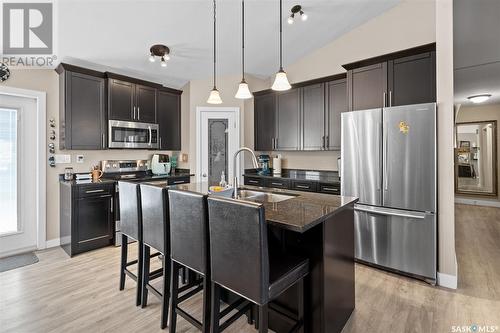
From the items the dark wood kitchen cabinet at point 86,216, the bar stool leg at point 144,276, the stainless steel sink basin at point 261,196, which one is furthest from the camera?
the dark wood kitchen cabinet at point 86,216

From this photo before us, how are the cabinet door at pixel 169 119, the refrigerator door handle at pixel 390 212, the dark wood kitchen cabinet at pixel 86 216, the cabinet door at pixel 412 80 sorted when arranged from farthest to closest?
the cabinet door at pixel 169 119
the dark wood kitchen cabinet at pixel 86 216
the cabinet door at pixel 412 80
the refrigerator door handle at pixel 390 212

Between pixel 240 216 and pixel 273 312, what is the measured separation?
996mm

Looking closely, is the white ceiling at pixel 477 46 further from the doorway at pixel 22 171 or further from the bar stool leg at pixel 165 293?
the doorway at pixel 22 171

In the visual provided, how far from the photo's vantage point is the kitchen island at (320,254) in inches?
64.7

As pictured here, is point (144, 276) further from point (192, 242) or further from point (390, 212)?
point (390, 212)

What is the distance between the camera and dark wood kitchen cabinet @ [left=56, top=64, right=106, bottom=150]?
137 inches

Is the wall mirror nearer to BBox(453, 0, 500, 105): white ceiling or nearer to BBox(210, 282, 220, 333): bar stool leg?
BBox(453, 0, 500, 105): white ceiling

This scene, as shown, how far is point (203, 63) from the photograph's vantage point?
416 cm

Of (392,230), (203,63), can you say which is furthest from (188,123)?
(392,230)

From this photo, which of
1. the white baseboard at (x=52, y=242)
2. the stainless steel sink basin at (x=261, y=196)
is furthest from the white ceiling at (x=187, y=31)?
the white baseboard at (x=52, y=242)

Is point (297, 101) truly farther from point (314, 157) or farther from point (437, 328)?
point (437, 328)

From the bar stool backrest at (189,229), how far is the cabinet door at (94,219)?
7.26ft

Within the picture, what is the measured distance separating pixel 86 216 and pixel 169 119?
2114 mm

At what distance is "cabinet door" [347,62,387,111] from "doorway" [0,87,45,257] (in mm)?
4134
